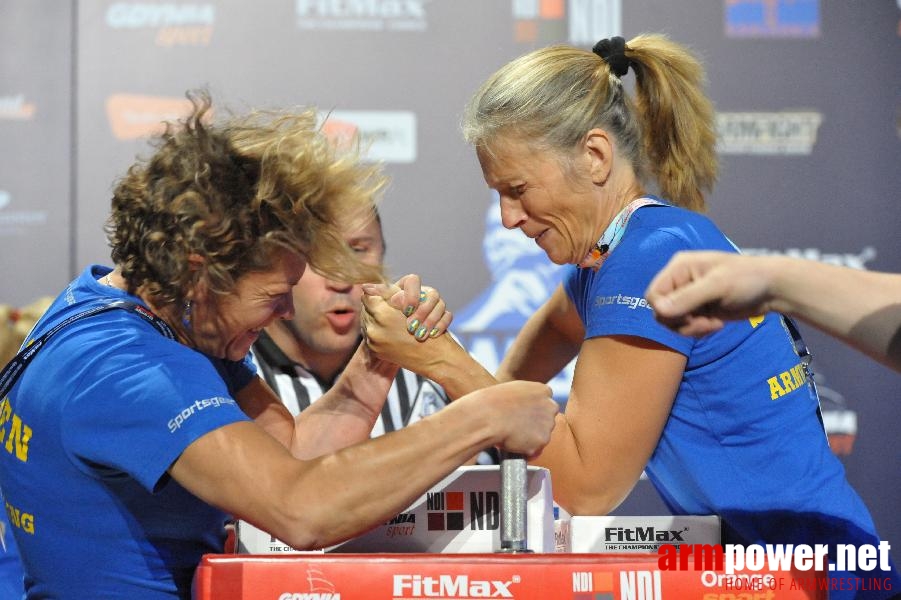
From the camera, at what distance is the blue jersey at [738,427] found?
1491mm

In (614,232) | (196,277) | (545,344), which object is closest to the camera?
(196,277)

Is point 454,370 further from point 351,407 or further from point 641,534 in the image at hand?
point 641,534

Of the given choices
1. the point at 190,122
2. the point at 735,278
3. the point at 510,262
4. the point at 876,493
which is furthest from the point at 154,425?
the point at 876,493

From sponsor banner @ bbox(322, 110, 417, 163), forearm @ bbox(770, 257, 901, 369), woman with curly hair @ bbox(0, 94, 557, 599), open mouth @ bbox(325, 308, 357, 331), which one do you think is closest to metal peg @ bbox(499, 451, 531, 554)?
woman with curly hair @ bbox(0, 94, 557, 599)

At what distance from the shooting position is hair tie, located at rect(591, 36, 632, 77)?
6.02 ft

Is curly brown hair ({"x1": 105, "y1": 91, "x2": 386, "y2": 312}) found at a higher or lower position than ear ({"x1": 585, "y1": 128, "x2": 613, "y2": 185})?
lower

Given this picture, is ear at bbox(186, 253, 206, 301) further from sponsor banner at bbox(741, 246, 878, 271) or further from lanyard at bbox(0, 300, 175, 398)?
sponsor banner at bbox(741, 246, 878, 271)

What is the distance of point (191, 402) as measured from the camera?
1284mm

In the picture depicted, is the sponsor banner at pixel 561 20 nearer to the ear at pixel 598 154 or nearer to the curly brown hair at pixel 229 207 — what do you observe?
the ear at pixel 598 154

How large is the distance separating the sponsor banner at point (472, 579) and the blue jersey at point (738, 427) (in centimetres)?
24

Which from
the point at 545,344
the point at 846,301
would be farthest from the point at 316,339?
the point at 846,301

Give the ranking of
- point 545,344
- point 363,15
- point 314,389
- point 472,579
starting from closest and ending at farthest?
point 472,579, point 545,344, point 314,389, point 363,15

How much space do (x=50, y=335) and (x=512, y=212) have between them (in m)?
0.78

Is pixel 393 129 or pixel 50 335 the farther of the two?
pixel 393 129
